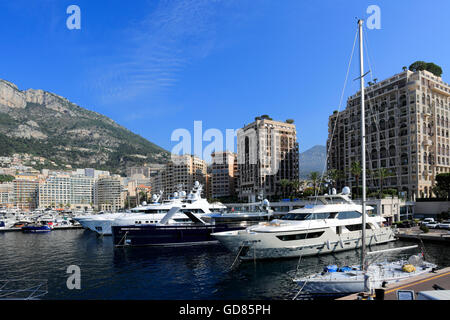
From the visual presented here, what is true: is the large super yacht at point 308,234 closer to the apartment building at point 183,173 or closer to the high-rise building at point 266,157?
the high-rise building at point 266,157

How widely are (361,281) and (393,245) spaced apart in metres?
24.3

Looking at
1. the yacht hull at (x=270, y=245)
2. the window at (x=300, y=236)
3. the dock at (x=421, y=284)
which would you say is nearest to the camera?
the dock at (x=421, y=284)

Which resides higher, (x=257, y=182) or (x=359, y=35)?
(x=359, y=35)

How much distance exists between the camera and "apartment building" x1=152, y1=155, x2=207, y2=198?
522ft

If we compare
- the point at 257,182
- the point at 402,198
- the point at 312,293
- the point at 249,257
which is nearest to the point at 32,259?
the point at 249,257

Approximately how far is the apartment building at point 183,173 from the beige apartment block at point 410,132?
313 ft

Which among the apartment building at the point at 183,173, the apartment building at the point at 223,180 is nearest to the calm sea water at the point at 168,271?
the apartment building at the point at 223,180

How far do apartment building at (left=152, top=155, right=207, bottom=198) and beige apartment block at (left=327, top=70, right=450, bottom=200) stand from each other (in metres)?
95.4

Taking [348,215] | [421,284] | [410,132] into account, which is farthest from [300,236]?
[410,132]

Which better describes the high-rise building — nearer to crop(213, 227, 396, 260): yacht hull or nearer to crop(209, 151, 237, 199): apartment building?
crop(209, 151, 237, 199): apartment building

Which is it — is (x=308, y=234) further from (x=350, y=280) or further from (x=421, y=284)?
(x=421, y=284)

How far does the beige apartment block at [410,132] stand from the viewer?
7750cm

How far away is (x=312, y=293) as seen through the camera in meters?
18.5
